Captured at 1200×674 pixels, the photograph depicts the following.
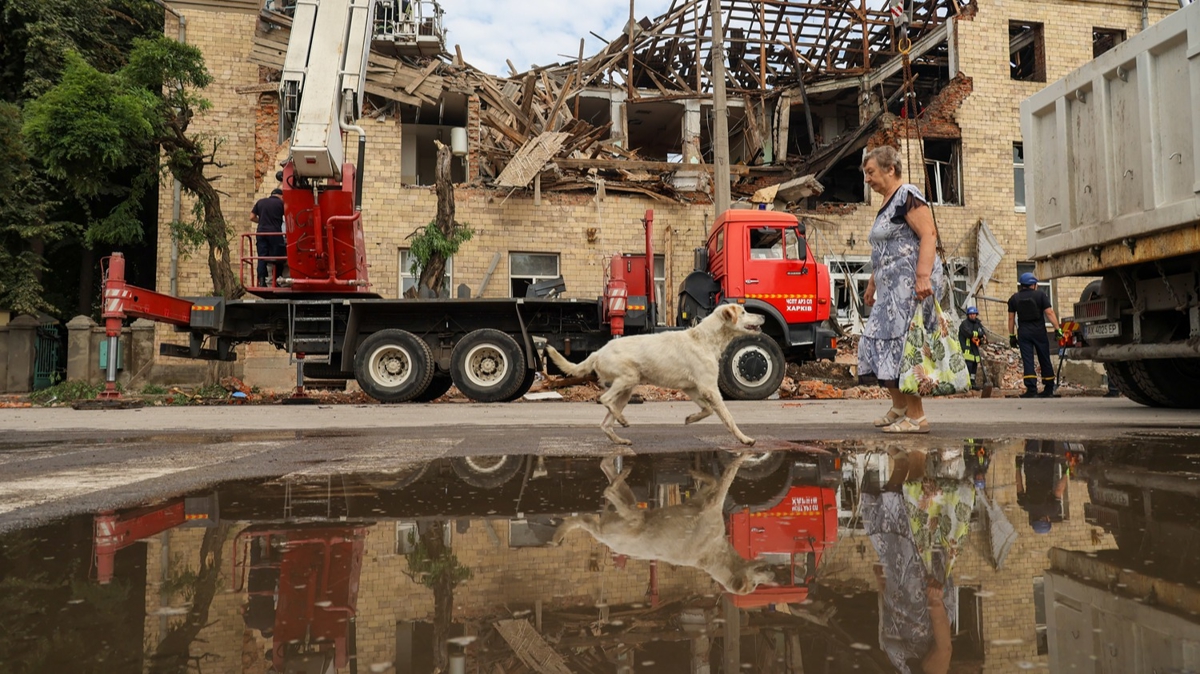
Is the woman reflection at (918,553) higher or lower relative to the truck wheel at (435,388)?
lower

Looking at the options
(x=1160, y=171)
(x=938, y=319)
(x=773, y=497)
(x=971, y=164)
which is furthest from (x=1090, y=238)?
(x=971, y=164)

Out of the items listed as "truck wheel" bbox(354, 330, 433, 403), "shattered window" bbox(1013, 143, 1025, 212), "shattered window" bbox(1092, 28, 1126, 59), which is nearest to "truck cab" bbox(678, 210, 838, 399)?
"truck wheel" bbox(354, 330, 433, 403)

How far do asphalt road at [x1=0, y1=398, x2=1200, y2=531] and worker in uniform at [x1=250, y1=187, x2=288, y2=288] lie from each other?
3004 millimetres

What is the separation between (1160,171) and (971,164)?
15.3 m

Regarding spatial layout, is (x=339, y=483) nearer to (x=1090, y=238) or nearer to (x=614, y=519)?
(x=614, y=519)

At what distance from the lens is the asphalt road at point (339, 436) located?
3502mm

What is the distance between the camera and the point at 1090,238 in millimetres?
8164

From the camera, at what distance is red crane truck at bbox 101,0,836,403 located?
11039 millimetres

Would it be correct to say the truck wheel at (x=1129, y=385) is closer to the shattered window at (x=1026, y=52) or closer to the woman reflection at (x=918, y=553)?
the woman reflection at (x=918, y=553)

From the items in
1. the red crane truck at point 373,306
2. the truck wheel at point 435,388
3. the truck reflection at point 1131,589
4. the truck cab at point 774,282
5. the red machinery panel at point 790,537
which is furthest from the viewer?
the truck cab at point 774,282

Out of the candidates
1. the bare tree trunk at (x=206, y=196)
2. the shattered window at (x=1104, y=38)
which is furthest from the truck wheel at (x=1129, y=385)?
the shattered window at (x=1104, y=38)

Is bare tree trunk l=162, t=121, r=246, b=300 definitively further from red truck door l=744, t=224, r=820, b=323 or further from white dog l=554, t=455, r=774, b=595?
white dog l=554, t=455, r=774, b=595

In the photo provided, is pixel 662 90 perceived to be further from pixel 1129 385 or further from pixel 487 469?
pixel 487 469

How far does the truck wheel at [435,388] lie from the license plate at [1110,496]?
387 inches
